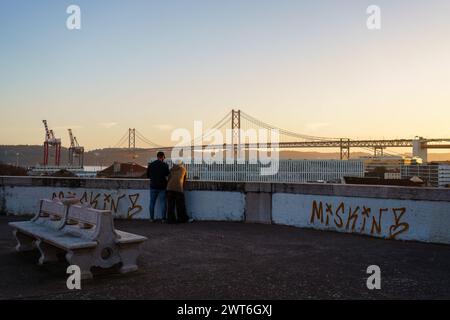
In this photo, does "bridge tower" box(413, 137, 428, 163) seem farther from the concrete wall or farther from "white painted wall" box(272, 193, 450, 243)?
"white painted wall" box(272, 193, 450, 243)

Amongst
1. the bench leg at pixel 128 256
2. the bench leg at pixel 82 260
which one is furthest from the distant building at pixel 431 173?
the bench leg at pixel 82 260

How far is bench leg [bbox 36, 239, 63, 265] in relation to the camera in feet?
18.2

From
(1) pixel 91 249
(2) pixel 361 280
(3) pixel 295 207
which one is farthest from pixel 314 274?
(3) pixel 295 207

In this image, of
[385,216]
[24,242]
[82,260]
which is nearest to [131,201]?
[24,242]

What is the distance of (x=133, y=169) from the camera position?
82.2 m

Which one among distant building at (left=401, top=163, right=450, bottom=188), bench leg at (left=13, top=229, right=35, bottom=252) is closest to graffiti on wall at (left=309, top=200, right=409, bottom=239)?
bench leg at (left=13, top=229, right=35, bottom=252)

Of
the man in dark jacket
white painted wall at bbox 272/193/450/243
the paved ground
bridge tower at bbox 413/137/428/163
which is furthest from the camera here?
bridge tower at bbox 413/137/428/163

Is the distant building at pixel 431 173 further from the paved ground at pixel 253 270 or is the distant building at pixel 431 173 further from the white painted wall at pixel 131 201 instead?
the paved ground at pixel 253 270

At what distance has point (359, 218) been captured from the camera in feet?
25.5

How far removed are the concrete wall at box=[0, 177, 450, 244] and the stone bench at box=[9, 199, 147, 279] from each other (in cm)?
183

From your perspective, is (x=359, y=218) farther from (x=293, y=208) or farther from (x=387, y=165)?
(x=387, y=165)

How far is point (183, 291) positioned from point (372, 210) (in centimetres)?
430

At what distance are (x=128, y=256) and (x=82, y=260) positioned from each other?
1.73 feet
